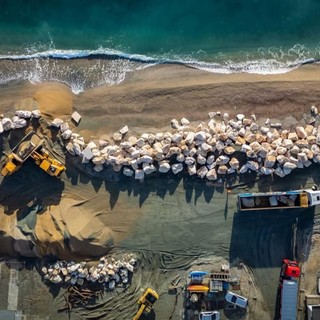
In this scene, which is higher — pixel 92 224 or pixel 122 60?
pixel 122 60

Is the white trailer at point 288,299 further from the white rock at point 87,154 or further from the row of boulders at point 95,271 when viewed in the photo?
the white rock at point 87,154

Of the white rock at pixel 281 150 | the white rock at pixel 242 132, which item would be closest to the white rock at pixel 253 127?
the white rock at pixel 242 132

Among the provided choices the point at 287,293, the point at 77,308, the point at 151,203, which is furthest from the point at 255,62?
the point at 77,308

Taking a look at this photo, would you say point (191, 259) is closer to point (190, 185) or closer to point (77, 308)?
point (190, 185)

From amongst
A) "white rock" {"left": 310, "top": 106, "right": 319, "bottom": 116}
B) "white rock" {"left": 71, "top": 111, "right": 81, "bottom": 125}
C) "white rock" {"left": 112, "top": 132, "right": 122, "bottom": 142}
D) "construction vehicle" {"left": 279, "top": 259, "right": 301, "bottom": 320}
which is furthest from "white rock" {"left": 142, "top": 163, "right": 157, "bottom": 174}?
"white rock" {"left": 310, "top": 106, "right": 319, "bottom": 116}

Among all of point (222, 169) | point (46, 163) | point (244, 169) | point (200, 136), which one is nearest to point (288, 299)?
point (244, 169)

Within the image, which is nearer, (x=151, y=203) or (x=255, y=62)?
(x=151, y=203)

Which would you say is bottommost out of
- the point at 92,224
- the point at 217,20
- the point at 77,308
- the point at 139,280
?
the point at 77,308
